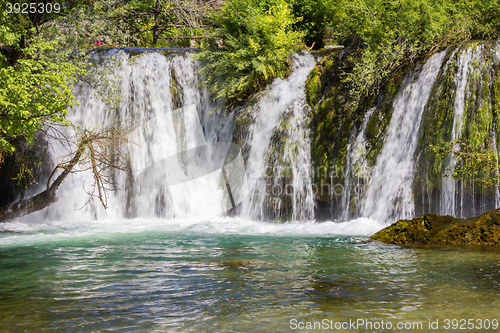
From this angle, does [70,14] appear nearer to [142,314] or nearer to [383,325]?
[142,314]

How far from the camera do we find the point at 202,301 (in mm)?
5172

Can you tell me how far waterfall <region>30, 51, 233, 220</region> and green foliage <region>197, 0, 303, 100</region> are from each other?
105 cm

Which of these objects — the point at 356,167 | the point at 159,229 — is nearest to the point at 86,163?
the point at 159,229

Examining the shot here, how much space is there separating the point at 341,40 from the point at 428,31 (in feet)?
11.1

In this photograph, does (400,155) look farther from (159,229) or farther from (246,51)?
(159,229)

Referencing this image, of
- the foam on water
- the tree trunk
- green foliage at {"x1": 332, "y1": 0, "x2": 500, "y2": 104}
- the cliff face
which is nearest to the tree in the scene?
the tree trunk

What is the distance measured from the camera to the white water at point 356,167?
13680mm

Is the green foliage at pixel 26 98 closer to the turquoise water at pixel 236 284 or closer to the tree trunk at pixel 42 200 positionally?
the tree trunk at pixel 42 200

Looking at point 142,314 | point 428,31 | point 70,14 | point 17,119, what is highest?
point 70,14

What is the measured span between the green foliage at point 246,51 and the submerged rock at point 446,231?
27.6 feet

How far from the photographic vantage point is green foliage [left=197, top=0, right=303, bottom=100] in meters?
16.2

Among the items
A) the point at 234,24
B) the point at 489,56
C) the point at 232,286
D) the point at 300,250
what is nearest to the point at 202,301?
the point at 232,286

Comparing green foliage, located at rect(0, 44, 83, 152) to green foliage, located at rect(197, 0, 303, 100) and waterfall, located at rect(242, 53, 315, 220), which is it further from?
waterfall, located at rect(242, 53, 315, 220)

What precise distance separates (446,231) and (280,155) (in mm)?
7235
